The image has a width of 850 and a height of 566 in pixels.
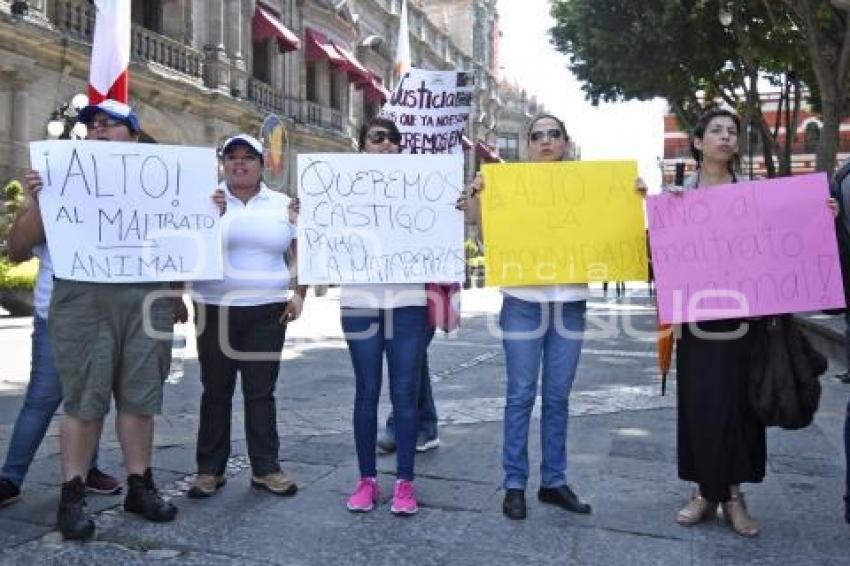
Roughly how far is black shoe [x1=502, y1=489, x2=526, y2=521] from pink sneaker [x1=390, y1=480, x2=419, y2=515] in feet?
1.37

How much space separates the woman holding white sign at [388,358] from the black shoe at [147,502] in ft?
2.67

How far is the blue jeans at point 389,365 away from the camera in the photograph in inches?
158

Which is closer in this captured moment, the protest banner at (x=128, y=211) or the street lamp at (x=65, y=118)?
the protest banner at (x=128, y=211)

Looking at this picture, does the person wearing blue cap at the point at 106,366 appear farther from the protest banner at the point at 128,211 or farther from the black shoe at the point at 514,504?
the black shoe at the point at 514,504

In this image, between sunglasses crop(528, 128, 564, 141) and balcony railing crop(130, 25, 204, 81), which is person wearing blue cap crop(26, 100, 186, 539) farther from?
balcony railing crop(130, 25, 204, 81)

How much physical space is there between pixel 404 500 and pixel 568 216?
5.04 ft

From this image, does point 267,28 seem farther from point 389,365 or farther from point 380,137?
point 389,365

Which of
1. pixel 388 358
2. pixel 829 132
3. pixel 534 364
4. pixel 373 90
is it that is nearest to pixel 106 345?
pixel 388 358

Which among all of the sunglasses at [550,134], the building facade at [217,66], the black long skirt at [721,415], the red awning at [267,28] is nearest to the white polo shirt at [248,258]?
the sunglasses at [550,134]

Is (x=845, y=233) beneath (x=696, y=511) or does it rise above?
above

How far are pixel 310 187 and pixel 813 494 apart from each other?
9.63ft

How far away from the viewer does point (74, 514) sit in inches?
141

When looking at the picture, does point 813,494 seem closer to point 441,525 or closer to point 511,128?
point 441,525

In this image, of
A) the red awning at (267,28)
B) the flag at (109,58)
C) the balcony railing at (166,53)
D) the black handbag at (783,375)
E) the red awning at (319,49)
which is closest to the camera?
the black handbag at (783,375)
